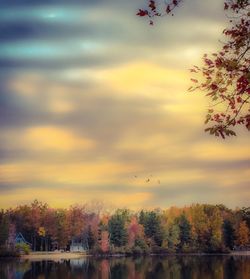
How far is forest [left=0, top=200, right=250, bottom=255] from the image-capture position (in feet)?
365

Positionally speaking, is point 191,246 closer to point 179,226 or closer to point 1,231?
point 179,226

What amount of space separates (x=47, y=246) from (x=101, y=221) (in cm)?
1371

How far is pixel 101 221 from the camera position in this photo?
404 ft

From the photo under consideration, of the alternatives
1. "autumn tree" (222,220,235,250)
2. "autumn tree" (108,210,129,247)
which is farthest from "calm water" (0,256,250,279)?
"autumn tree" (222,220,235,250)

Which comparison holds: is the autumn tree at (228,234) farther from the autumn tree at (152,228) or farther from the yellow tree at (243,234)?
the autumn tree at (152,228)

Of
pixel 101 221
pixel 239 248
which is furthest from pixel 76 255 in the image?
pixel 239 248

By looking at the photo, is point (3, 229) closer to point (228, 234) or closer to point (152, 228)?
point (152, 228)

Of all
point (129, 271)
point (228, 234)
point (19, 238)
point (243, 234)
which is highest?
point (19, 238)

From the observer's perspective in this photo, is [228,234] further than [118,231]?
Yes

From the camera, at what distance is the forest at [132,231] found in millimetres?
111312

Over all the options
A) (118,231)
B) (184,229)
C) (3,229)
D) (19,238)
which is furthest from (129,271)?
(184,229)

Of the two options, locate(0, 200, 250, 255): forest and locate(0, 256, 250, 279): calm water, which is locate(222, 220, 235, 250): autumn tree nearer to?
locate(0, 200, 250, 255): forest

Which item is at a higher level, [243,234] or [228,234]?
[228,234]

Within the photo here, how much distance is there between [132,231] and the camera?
11356 cm
